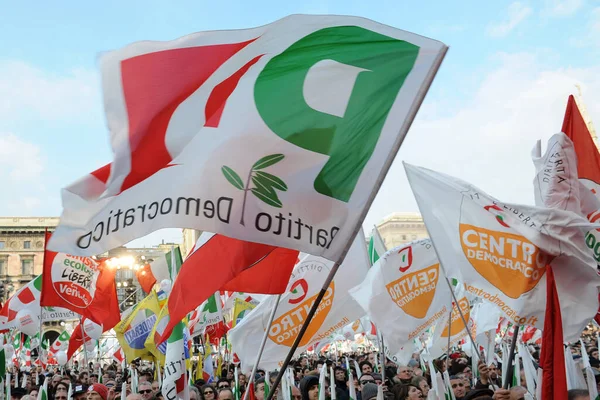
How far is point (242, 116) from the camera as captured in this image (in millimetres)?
3803

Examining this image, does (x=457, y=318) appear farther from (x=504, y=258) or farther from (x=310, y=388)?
(x=504, y=258)

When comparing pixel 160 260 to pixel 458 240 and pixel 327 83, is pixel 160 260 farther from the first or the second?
pixel 327 83

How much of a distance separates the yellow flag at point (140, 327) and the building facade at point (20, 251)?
7625 cm

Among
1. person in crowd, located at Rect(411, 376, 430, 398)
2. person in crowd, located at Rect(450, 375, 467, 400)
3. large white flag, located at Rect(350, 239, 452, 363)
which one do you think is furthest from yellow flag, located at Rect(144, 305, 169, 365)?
person in crowd, located at Rect(450, 375, 467, 400)

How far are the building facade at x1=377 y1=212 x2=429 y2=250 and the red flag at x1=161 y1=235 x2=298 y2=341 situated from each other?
4229 inches

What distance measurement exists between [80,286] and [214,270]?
31.2 ft

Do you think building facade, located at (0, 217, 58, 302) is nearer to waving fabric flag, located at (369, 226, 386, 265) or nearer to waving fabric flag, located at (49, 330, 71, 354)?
waving fabric flag, located at (49, 330, 71, 354)

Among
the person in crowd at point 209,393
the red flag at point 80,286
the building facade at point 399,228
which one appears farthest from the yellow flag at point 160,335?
the building facade at point 399,228

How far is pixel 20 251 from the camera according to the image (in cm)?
8562

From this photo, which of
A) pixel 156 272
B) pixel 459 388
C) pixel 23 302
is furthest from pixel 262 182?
pixel 23 302

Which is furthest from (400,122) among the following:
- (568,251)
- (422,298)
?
(422,298)

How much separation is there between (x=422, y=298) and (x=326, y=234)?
5718 mm

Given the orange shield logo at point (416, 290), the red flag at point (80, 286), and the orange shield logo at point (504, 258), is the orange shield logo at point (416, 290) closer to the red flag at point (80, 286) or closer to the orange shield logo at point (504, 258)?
the orange shield logo at point (504, 258)

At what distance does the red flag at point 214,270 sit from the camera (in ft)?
14.7
